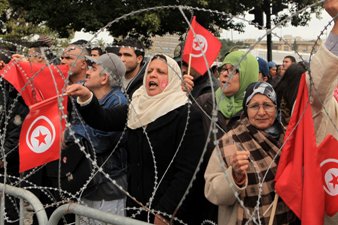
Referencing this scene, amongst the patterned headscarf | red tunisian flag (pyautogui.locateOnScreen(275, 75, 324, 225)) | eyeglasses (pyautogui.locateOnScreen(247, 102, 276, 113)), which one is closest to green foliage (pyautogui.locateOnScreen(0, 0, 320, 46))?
the patterned headscarf

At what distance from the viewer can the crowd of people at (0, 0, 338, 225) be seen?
97.2 inches

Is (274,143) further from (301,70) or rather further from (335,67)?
(301,70)

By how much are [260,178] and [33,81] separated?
5.12ft

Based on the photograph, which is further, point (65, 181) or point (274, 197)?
point (65, 181)

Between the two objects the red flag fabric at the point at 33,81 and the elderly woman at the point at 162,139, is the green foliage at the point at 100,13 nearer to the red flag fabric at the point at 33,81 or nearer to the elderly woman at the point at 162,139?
the red flag fabric at the point at 33,81

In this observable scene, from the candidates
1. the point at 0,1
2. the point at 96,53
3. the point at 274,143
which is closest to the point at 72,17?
the point at 0,1

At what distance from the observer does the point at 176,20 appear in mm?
20297

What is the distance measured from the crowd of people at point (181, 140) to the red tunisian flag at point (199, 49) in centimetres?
15

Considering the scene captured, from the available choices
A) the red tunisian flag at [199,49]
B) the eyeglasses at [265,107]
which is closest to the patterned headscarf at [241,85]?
the red tunisian flag at [199,49]

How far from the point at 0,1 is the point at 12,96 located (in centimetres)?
1680

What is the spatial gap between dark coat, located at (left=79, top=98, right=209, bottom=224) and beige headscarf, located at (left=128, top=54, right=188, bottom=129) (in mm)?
32

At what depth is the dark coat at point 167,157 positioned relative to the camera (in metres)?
2.96

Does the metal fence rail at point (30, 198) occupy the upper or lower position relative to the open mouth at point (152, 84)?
lower

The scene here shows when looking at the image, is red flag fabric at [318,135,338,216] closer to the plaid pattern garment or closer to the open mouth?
the plaid pattern garment
